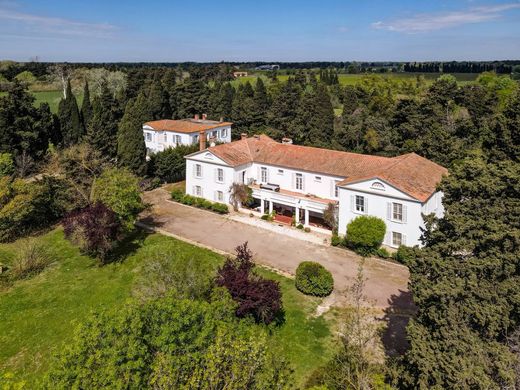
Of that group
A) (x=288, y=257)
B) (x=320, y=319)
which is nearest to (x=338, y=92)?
(x=288, y=257)

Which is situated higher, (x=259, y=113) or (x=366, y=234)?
(x=259, y=113)

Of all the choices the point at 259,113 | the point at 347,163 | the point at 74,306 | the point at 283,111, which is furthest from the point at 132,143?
the point at 283,111

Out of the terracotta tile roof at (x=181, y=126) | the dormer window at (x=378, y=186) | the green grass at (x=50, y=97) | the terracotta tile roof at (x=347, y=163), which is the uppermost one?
the green grass at (x=50, y=97)

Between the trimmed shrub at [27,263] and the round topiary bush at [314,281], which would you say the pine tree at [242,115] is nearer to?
the trimmed shrub at [27,263]

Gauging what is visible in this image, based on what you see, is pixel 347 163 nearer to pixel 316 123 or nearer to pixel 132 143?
pixel 316 123

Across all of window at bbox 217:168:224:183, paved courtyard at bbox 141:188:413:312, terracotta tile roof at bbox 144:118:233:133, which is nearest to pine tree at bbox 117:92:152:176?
paved courtyard at bbox 141:188:413:312

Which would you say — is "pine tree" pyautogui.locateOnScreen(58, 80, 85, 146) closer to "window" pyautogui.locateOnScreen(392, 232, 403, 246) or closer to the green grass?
the green grass

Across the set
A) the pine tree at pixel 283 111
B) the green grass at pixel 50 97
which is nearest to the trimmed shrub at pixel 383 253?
the pine tree at pixel 283 111
